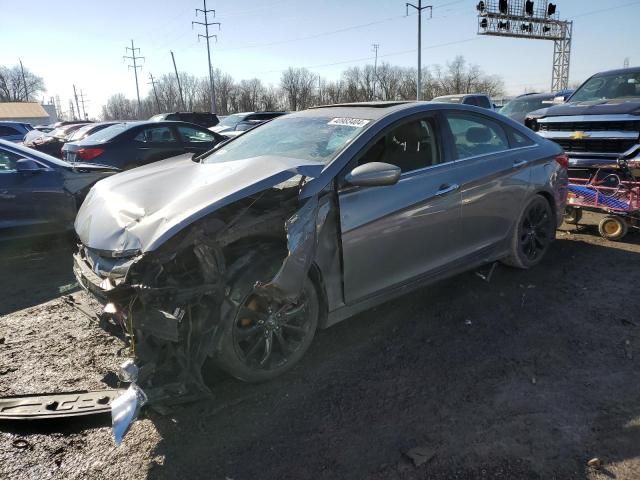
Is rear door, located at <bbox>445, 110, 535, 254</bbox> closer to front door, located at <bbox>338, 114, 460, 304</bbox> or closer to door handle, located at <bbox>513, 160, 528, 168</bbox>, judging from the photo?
door handle, located at <bbox>513, 160, 528, 168</bbox>

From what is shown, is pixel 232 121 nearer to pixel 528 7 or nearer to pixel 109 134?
pixel 109 134

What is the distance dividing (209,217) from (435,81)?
73030 mm

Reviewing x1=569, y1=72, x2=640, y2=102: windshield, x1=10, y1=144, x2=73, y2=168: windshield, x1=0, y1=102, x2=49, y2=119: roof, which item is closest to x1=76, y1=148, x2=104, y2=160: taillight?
x1=10, y1=144, x2=73, y2=168: windshield

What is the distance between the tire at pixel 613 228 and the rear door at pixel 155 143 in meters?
7.67

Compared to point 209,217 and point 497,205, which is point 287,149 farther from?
point 497,205

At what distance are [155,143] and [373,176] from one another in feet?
25.3

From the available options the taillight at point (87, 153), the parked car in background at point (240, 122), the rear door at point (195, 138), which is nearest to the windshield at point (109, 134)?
the taillight at point (87, 153)

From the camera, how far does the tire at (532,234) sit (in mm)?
4707

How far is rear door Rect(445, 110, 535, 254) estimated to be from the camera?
4055 millimetres

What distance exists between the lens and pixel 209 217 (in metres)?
2.82

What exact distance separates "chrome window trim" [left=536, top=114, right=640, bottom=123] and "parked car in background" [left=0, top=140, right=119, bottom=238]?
7.06m

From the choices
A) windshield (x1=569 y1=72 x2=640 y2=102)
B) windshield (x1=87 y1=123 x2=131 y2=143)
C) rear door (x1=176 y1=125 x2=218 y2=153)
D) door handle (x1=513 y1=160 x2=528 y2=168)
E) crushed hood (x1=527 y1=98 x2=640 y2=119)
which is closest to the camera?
door handle (x1=513 y1=160 x2=528 y2=168)

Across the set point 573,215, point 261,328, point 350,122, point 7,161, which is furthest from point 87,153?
point 573,215

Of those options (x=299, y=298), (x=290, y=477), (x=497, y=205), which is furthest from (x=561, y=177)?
(x=290, y=477)
